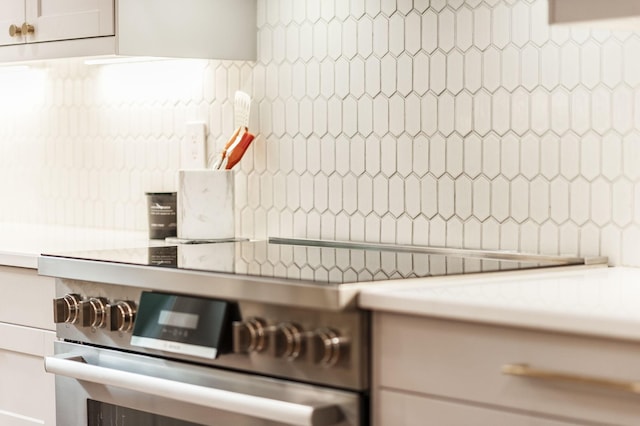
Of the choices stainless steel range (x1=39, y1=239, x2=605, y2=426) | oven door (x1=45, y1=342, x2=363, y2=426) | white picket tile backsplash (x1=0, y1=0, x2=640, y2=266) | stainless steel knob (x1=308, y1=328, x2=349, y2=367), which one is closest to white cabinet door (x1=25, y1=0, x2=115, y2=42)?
white picket tile backsplash (x1=0, y1=0, x2=640, y2=266)

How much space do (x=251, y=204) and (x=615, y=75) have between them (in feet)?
3.51

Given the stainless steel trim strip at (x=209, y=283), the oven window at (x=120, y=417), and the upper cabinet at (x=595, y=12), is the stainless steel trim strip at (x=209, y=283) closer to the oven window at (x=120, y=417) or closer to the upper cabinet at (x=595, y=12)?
the oven window at (x=120, y=417)

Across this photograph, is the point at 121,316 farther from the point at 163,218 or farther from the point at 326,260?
the point at 163,218

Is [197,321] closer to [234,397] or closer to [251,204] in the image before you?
[234,397]

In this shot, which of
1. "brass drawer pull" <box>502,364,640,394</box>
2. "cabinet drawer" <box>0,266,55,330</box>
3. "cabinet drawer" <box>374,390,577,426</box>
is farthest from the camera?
"cabinet drawer" <box>0,266,55,330</box>

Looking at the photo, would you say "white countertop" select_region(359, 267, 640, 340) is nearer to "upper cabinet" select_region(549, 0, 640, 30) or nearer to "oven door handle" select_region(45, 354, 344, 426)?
"oven door handle" select_region(45, 354, 344, 426)

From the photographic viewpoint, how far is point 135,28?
2518 millimetres

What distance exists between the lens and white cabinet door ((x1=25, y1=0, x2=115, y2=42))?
2.53 meters

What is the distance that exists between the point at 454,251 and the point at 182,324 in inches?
26.5

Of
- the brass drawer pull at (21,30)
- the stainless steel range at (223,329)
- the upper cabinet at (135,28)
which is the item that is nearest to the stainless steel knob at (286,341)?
the stainless steel range at (223,329)

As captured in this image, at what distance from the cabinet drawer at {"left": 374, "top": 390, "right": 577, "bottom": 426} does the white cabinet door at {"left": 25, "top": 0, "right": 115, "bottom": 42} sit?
1.28 m

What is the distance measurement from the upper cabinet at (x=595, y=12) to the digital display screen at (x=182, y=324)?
739mm

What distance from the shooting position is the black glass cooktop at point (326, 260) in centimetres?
186

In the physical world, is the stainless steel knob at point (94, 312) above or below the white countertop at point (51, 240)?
below
